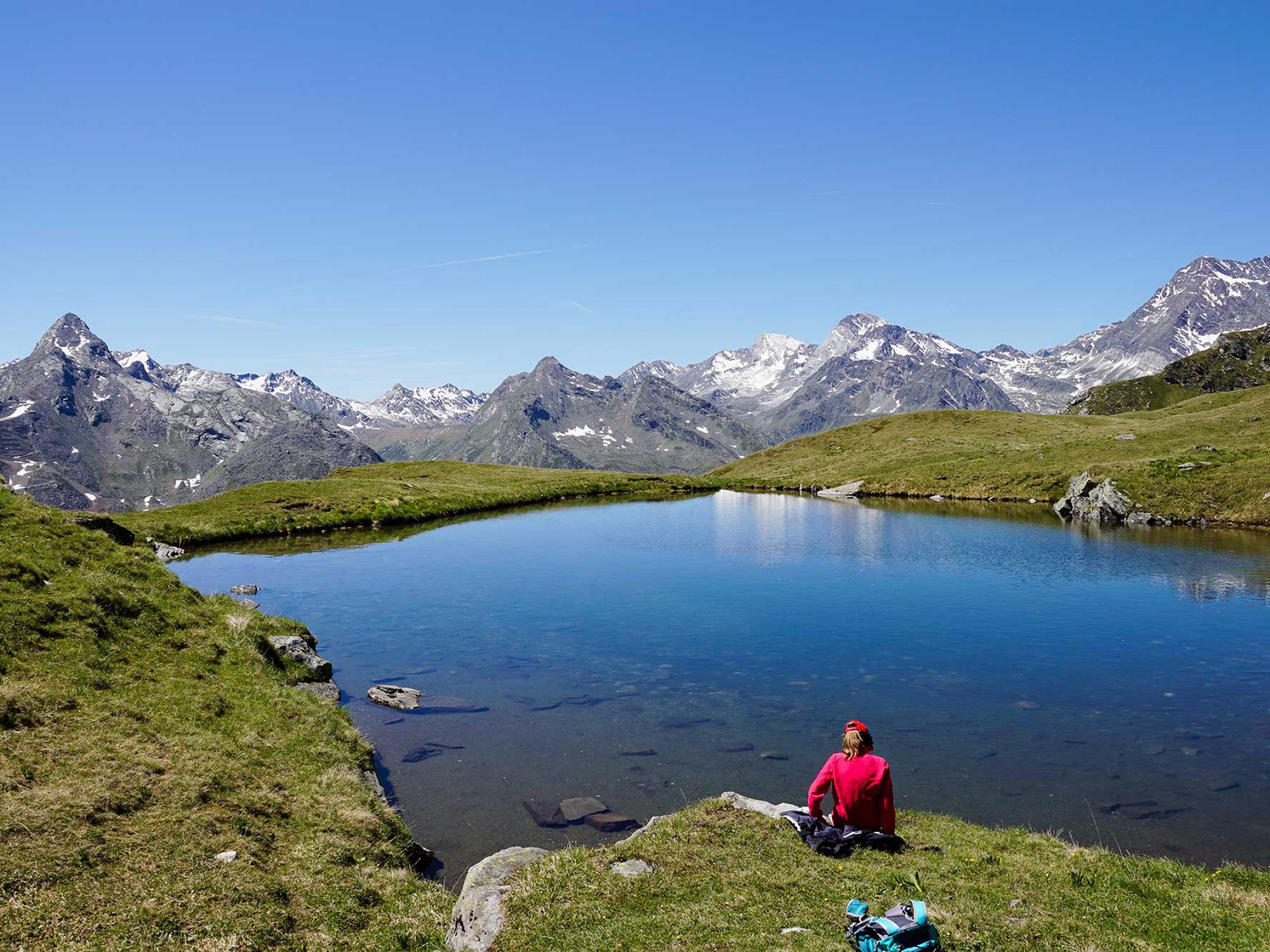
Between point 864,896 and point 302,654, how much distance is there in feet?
92.2

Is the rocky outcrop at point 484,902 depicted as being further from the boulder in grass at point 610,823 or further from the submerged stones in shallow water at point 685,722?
the submerged stones in shallow water at point 685,722

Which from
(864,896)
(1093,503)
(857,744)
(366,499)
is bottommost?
(864,896)

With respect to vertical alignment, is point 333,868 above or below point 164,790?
below

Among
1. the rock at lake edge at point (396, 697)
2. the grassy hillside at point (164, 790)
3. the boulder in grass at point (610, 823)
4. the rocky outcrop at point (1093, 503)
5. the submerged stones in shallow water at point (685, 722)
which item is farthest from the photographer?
the rocky outcrop at point (1093, 503)

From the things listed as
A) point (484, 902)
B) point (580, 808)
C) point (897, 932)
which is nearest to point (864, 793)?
point (897, 932)

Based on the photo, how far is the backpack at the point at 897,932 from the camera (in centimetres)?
1243

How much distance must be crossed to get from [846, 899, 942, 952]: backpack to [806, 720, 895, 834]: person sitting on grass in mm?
4108

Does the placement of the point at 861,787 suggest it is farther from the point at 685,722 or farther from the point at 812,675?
the point at 812,675

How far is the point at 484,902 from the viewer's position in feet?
50.2

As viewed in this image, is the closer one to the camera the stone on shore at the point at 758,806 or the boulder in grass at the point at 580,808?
the stone on shore at the point at 758,806

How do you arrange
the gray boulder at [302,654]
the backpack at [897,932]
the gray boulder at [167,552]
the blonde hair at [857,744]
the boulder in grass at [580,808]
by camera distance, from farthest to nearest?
1. the gray boulder at [167,552]
2. the gray boulder at [302,654]
3. the boulder in grass at [580,808]
4. the blonde hair at [857,744]
5. the backpack at [897,932]

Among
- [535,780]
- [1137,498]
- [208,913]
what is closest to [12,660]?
[208,913]

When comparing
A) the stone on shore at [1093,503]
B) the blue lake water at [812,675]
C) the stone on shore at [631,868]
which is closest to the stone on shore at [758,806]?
the blue lake water at [812,675]

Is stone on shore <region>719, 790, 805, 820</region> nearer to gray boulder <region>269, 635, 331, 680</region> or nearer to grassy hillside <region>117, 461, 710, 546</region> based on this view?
gray boulder <region>269, 635, 331, 680</region>
